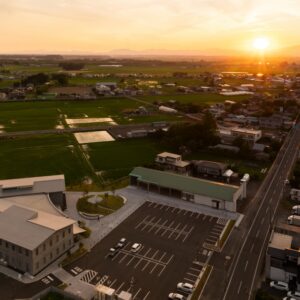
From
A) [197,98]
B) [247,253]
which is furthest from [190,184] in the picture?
[197,98]

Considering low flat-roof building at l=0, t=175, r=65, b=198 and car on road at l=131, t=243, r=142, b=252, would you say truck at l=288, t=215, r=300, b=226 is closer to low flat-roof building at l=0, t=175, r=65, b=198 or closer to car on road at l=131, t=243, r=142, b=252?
car on road at l=131, t=243, r=142, b=252

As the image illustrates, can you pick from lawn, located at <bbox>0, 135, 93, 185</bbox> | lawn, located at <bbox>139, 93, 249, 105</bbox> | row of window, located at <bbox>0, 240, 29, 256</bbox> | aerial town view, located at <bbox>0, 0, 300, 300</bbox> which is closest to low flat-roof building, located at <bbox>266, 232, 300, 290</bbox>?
aerial town view, located at <bbox>0, 0, 300, 300</bbox>

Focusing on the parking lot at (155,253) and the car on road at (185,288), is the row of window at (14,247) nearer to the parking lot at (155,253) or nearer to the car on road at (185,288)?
the parking lot at (155,253)

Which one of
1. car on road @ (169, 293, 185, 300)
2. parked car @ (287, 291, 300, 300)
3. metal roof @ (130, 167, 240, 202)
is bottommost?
→ parked car @ (287, 291, 300, 300)

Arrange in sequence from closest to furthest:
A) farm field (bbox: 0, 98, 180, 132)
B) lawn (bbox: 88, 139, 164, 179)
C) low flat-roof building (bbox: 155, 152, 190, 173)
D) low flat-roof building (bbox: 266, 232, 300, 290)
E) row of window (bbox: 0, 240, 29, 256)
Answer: low flat-roof building (bbox: 266, 232, 300, 290)
row of window (bbox: 0, 240, 29, 256)
low flat-roof building (bbox: 155, 152, 190, 173)
lawn (bbox: 88, 139, 164, 179)
farm field (bbox: 0, 98, 180, 132)

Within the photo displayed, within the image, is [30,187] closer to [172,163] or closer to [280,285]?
[172,163]

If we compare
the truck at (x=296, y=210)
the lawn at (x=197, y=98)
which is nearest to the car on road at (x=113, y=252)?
the truck at (x=296, y=210)

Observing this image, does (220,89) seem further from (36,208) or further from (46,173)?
(36,208)
